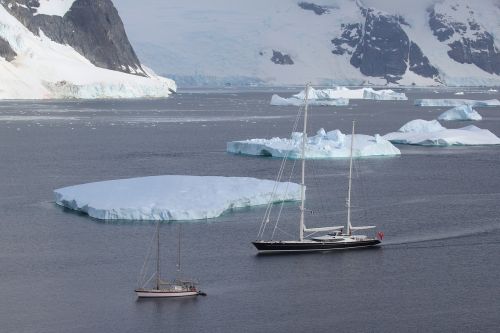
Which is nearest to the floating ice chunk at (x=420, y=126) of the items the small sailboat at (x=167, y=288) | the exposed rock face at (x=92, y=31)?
the small sailboat at (x=167, y=288)

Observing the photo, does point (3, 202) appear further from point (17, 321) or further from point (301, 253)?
point (17, 321)

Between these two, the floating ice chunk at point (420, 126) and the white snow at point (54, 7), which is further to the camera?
the white snow at point (54, 7)

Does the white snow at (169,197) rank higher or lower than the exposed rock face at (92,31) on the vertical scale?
lower

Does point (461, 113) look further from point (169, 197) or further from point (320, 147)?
point (169, 197)

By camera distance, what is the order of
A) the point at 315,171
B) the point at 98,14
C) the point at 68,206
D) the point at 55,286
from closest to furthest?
the point at 55,286 → the point at 68,206 → the point at 315,171 → the point at 98,14

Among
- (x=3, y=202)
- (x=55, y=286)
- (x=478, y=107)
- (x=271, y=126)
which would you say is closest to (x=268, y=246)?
(x=55, y=286)

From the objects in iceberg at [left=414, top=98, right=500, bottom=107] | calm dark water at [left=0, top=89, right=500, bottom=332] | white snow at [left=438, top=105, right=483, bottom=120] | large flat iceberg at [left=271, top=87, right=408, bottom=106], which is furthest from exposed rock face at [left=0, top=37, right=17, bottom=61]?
calm dark water at [left=0, top=89, right=500, bottom=332]

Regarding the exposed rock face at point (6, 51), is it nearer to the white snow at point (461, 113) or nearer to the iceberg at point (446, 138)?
the white snow at point (461, 113)
